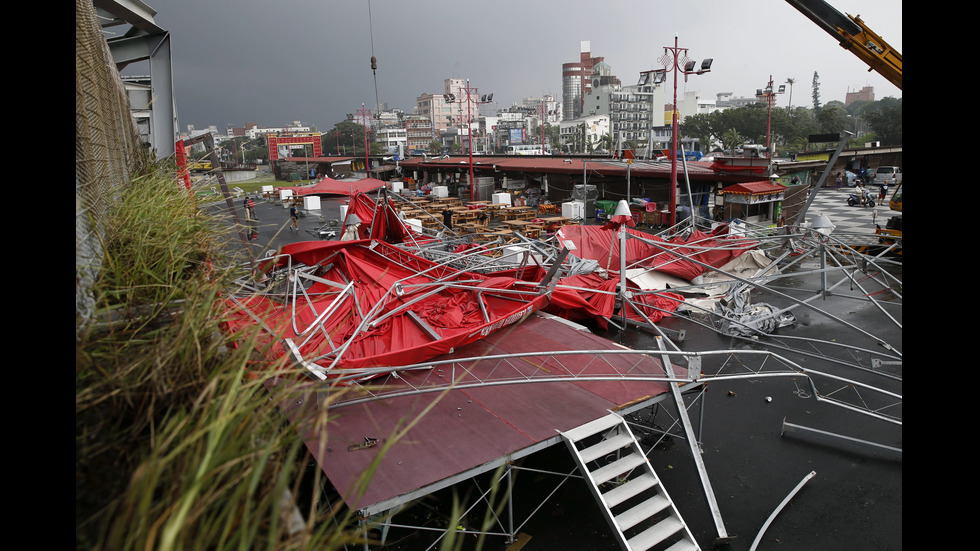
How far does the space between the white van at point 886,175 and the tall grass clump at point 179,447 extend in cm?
5481

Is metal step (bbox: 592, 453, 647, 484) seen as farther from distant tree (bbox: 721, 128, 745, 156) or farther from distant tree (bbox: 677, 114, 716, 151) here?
distant tree (bbox: 677, 114, 716, 151)

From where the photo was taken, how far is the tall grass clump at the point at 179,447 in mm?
1740

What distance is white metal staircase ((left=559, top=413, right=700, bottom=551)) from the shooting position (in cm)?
651

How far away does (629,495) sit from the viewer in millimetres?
6770

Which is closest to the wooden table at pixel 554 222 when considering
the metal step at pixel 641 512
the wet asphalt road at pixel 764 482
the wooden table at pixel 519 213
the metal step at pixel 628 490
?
the wooden table at pixel 519 213

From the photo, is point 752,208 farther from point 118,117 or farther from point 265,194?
point 265,194

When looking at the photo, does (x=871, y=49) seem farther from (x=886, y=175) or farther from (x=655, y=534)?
(x=886, y=175)

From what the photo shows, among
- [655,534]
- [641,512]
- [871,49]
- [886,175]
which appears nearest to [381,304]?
[641,512]

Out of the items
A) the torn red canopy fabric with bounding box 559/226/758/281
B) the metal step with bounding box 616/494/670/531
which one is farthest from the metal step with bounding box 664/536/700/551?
the torn red canopy fabric with bounding box 559/226/758/281

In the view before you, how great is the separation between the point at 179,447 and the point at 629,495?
6.08 metres

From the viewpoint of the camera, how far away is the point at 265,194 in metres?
45.6

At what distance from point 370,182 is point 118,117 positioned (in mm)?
25507
